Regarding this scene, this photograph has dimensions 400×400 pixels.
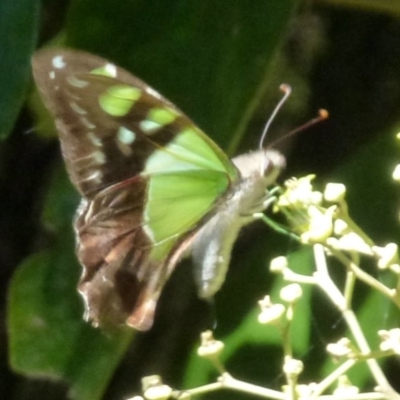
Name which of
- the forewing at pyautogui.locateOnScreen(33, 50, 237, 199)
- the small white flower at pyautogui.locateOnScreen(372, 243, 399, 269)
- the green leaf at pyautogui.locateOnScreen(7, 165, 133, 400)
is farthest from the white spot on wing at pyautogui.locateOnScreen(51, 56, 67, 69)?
the small white flower at pyautogui.locateOnScreen(372, 243, 399, 269)

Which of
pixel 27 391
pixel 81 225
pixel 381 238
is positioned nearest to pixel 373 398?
pixel 381 238

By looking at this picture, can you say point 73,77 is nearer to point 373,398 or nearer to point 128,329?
point 128,329

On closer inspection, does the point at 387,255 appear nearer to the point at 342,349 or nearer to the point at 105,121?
the point at 342,349

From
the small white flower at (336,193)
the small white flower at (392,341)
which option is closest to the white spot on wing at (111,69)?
the small white flower at (336,193)

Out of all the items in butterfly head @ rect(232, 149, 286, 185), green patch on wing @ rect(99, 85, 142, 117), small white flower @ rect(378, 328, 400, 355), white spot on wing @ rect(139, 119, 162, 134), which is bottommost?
butterfly head @ rect(232, 149, 286, 185)

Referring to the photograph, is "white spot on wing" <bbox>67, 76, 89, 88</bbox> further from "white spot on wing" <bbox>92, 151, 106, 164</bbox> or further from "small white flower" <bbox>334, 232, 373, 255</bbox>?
"small white flower" <bbox>334, 232, 373, 255</bbox>

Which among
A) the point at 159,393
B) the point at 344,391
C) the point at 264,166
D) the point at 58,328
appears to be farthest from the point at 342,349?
the point at 58,328

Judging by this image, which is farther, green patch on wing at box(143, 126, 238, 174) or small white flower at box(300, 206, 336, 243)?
green patch on wing at box(143, 126, 238, 174)

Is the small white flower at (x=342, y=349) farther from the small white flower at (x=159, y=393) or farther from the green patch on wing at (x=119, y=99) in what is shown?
A: the green patch on wing at (x=119, y=99)
